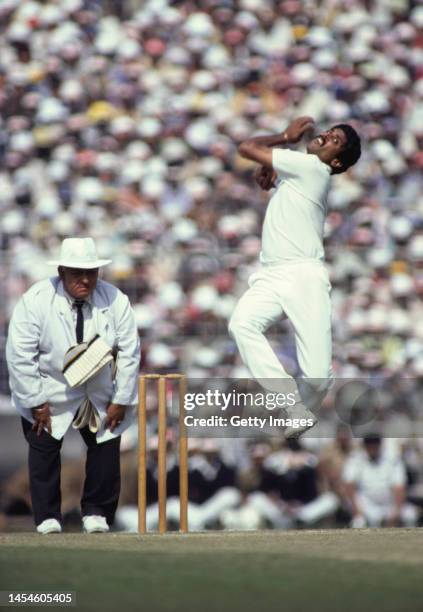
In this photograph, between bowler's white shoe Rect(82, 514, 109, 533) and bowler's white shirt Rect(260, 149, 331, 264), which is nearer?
bowler's white shoe Rect(82, 514, 109, 533)

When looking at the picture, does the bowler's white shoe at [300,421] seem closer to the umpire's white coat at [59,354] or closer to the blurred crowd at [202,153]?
the umpire's white coat at [59,354]

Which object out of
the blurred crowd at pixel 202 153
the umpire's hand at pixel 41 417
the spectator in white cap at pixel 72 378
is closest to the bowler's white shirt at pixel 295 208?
the spectator in white cap at pixel 72 378

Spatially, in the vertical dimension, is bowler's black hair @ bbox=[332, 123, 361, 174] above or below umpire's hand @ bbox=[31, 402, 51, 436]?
above

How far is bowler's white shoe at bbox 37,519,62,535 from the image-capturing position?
23.1 ft

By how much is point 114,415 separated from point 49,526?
0.61m

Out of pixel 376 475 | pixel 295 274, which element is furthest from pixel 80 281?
pixel 376 475

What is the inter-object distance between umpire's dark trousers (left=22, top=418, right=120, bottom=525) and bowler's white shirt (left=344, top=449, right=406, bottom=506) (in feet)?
9.05

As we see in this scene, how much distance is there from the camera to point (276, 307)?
24.6 ft

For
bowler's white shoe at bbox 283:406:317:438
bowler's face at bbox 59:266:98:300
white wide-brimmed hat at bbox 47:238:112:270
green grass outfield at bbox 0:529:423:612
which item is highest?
white wide-brimmed hat at bbox 47:238:112:270

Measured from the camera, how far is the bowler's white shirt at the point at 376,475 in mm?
9547

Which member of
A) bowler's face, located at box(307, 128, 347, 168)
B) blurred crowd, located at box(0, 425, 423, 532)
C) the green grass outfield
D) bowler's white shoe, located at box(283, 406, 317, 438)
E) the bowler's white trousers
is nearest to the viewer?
the green grass outfield
